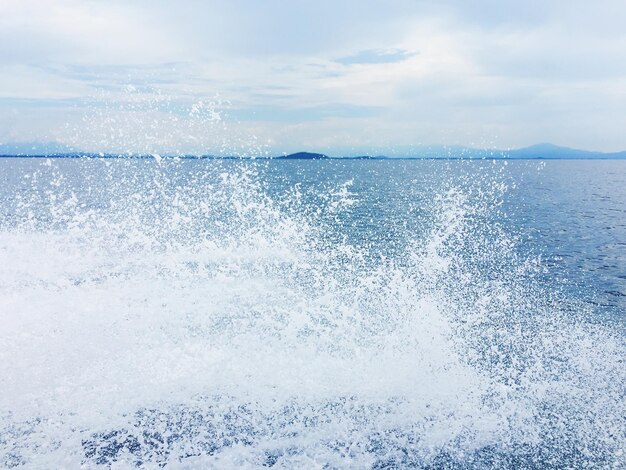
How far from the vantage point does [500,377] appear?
1393 centimetres

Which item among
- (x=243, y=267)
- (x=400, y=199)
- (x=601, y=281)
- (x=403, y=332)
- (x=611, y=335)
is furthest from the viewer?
(x=400, y=199)

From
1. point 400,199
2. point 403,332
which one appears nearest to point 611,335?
point 403,332

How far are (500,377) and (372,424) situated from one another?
5247 mm

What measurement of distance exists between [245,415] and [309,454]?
2.02 meters

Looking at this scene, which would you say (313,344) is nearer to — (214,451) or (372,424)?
(372,424)

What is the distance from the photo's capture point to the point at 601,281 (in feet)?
85.3

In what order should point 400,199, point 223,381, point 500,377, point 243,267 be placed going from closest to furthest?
point 223,381
point 500,377
point 243,267
point 400,199

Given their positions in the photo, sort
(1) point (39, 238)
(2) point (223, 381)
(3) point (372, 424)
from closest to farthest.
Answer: (3) point (372, 424) < (2) point (223, 381) < (1) point (39, 238)

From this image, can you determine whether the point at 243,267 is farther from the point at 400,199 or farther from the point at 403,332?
the point at 400,199

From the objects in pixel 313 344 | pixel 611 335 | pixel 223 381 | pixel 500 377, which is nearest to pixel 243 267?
pixel 313 344

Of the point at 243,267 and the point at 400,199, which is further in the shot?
the point at 400,199

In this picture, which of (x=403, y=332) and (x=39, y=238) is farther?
(x=39, y=238)

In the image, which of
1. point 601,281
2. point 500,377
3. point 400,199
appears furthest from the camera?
point 400,199

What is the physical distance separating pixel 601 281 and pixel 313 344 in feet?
66.1
